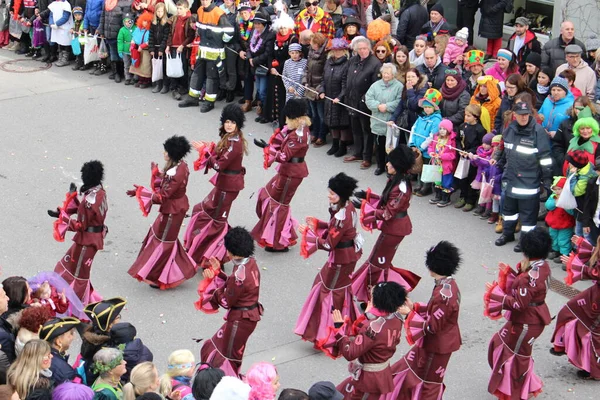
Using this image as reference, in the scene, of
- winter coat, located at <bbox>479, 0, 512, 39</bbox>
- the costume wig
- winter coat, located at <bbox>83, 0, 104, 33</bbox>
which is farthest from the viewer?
winter coat, located at <bbox>83, 0, 104, 33</bbox>

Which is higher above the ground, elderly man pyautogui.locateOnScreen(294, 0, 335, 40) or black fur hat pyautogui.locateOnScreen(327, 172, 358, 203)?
elderly man pyautogui.locateOnScreen(294, 0, 335, 40)

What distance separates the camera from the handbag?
12.3m

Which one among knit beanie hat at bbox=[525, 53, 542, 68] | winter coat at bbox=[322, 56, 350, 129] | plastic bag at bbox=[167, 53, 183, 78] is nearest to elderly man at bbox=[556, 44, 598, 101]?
knit beanie hat at bbox=[525, 53, 542, 68]

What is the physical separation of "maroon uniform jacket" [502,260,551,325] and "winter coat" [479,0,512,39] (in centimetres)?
758

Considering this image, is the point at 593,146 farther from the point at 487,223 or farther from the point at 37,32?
the point at 37,32

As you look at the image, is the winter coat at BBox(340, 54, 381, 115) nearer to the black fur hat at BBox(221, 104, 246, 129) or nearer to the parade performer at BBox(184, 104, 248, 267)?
the parade performer at BBox(184, 104, 248, 267)

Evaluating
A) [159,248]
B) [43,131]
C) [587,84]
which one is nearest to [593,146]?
[587,84]

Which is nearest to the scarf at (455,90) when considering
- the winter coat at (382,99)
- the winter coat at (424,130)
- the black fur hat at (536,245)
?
the winter coat at (424,130)

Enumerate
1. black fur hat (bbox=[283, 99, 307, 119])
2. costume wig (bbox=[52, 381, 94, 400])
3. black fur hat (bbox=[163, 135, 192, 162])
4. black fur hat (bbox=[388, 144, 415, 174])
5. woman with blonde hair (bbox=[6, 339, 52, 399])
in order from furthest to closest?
black fur hat (bbox=[283, 99, 307, 119]) → black fur hat (bbox=[163, 135, 192, 162]) → black fur hat (bbox=[388, 144, 415, 174]) → woman with blonde hair (bbox=[6, 339, 52, 399]) → costume wig (bbox=[52, 381, 94, 400])

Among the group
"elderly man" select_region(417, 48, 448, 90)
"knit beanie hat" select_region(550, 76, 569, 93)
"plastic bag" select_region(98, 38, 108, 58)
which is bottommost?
"plastic bag" select_region(98, 38, 108, 58)

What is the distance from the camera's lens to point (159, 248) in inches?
427

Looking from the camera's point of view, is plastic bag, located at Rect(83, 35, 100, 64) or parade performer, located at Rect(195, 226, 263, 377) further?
plastic bag, located at Rect(83, 35, 100, 64)

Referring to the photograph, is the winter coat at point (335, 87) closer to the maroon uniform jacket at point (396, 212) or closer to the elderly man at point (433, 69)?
the elderly man at point (433, 69)

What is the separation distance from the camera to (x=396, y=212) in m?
10.1
